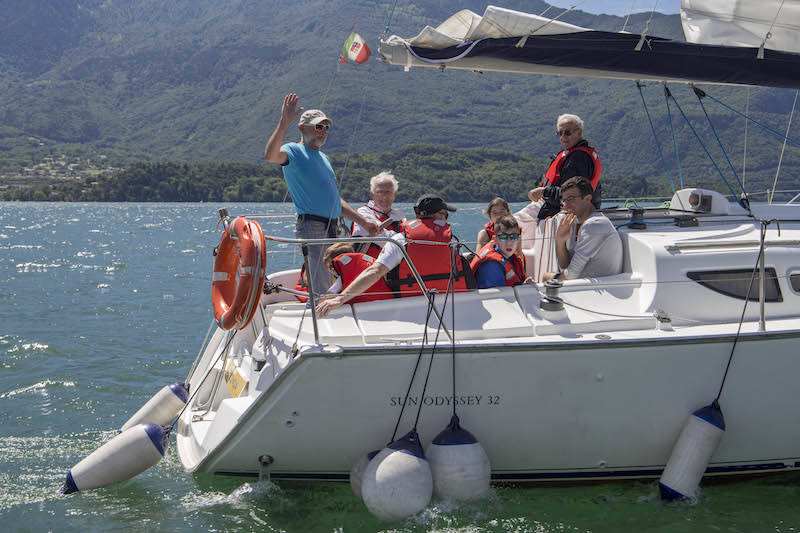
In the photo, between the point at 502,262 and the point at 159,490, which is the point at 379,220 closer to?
the point at 502,262

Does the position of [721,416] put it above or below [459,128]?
below

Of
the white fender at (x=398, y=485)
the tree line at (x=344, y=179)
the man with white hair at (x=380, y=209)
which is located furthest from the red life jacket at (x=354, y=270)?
the tree line at (x=344, y=179)

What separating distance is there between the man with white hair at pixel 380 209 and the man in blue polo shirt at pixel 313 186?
0.40 meters

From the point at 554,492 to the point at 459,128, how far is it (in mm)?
118445

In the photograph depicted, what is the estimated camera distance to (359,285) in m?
4.37

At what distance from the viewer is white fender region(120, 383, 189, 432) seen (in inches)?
193

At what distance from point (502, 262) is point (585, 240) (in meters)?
0.57

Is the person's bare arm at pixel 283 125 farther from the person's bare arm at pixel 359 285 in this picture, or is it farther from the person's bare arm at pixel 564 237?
the person's bare arm at pixel 564 237

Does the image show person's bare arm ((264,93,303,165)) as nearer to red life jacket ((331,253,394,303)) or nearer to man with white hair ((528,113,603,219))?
red life jacket ((331,253,394,303))

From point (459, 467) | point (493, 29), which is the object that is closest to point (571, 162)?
point (493, 29)

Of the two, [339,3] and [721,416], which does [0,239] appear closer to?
[721,416]

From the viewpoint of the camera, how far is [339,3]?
197 m

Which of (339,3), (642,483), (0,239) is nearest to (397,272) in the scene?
(642,483)

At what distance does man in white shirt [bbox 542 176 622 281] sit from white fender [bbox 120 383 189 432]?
263cm
